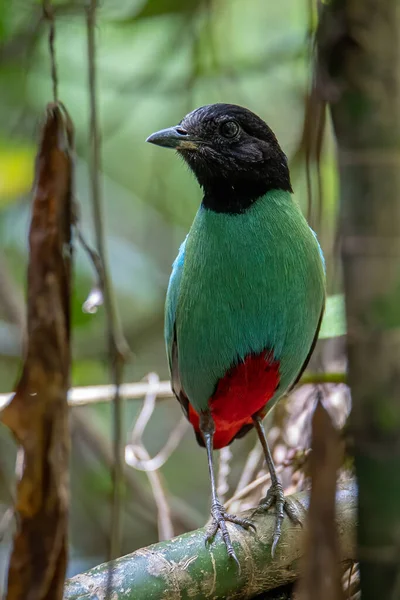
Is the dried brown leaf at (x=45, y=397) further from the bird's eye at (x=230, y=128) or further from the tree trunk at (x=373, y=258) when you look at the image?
the bird's eye at (x=230, y=128)

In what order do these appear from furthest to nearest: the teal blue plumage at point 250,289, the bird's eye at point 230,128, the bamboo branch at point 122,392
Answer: the bamboo branch at point 122,392, the bird's eye at point 230,128, the teal blue plumage at point 250,289

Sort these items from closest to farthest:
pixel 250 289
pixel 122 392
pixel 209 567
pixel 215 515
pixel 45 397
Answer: pixel 45 397
pixel 209 567
pixel 215 515
pixel 250 289
pixel 122 392

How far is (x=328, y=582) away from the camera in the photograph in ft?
3.68

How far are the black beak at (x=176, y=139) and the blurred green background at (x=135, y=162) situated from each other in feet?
3.11

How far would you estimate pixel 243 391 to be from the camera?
3518 mm

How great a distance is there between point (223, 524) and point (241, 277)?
3.28 feet

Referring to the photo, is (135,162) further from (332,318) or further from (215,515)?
(215,515)

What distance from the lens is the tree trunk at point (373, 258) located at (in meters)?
1.17

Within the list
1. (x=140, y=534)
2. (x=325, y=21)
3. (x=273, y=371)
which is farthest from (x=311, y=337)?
(x=140, y=534)

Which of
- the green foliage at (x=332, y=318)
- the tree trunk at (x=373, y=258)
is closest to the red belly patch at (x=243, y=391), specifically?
the green foliage at (x=332, y=318)

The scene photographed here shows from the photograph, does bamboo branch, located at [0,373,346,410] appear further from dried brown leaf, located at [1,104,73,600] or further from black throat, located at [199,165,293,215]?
dried brown leaf, located at [1,104,73,600]

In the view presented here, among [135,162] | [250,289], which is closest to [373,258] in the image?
[250,289]

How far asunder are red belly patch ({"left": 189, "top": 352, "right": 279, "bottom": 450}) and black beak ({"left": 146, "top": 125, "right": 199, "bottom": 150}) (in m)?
0.97

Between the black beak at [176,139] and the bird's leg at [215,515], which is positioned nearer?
the bird's leg at [215,515]
